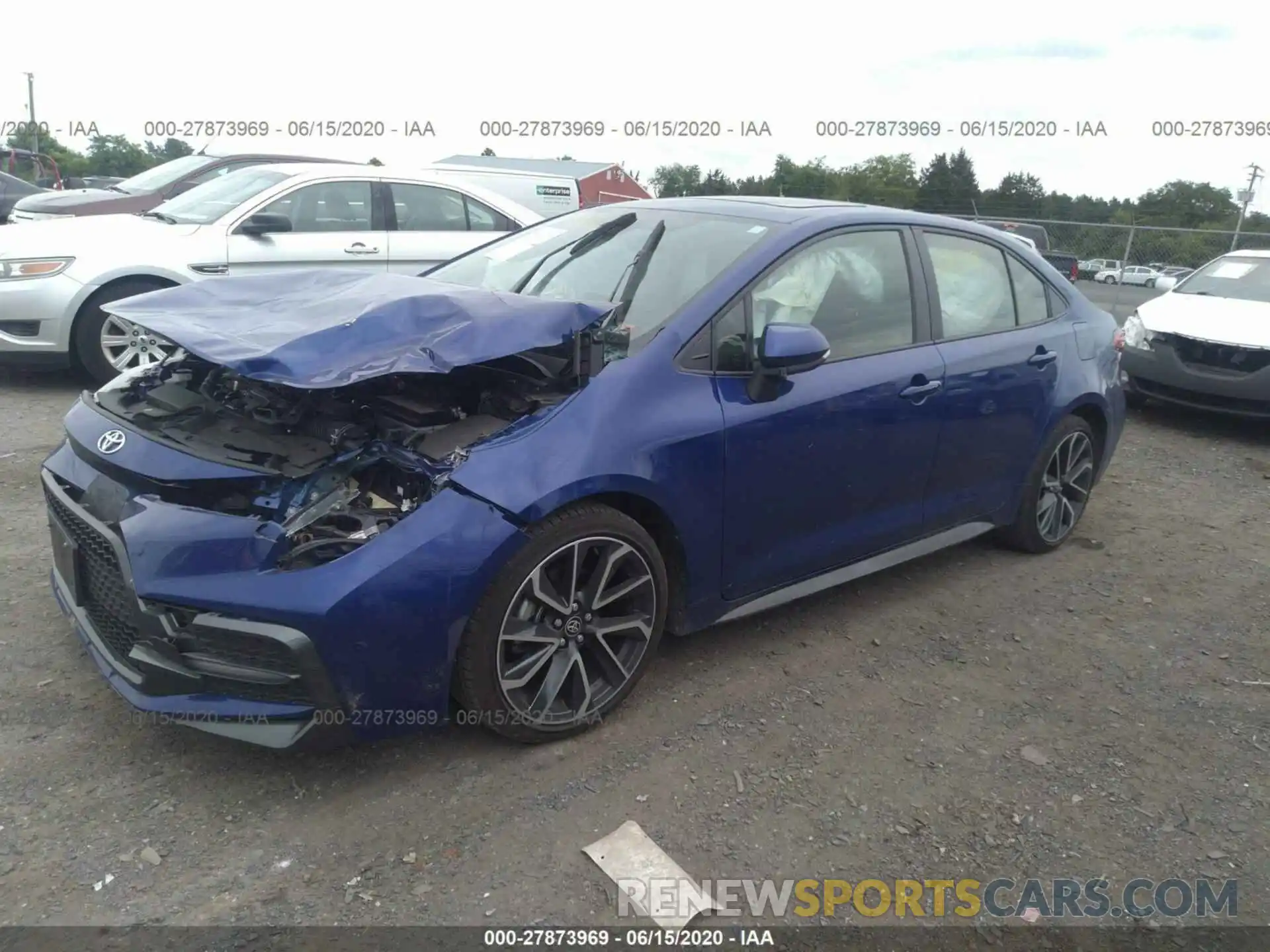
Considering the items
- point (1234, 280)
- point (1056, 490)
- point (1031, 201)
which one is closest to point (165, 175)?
point (1056, 490)

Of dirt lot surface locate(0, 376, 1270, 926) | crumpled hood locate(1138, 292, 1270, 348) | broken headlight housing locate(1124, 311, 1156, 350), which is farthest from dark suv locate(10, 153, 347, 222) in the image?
crumpled hood locate(1138, 292, 1270, 348)

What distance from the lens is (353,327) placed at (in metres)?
2.81

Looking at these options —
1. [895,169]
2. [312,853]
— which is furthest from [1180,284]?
[895,169]

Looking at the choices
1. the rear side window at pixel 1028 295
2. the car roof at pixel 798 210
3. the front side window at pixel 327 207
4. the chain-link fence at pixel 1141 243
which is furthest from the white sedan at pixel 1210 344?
the chain-link fence at pixel 1141 243

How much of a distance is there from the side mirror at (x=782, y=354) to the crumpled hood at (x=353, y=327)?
21.5 inches

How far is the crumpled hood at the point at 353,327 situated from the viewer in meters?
2.66

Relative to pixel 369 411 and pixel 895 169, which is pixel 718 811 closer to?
pixel 369 411

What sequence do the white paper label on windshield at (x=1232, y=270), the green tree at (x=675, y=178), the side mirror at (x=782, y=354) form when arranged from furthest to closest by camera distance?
the green tree at (x=675, y=178) < the white paper label on windshield at (x=1232, y=270) < the side mirror at (x=782, y=354)

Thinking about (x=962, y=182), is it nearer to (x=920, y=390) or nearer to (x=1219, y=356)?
(x=1219, y=356)

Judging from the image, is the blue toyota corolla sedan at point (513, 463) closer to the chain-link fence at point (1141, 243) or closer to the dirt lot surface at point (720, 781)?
the dirt lot surface at point (720, 781)

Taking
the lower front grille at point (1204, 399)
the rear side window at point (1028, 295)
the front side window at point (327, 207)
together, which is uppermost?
the front side window at point (327, 207)

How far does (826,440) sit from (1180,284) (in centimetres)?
706

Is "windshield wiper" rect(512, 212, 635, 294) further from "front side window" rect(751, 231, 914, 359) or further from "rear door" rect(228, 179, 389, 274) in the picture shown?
"rear door" rect(228, 179, 389, 274)

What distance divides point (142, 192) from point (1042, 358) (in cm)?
863
